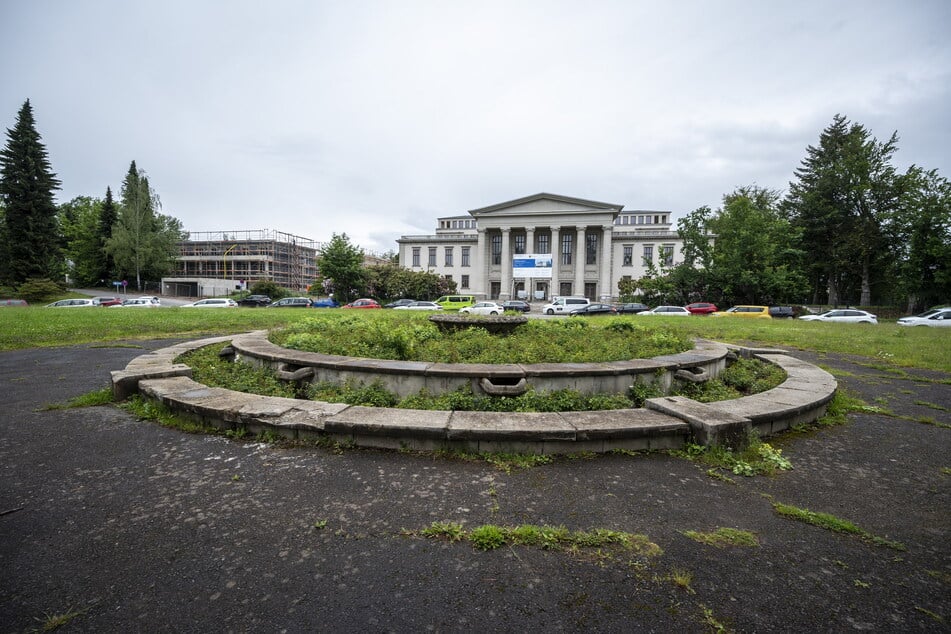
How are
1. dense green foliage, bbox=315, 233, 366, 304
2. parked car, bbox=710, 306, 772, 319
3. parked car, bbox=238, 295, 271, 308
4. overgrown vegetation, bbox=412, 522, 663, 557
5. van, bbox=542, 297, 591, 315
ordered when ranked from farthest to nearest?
dense green foliage, bbox=315, 233, 366, 304, parked car, bbox=238, 295, 271, 308, van, bbox=542, 297, 591, 315, parked car, bbox=710, 306, 772, 319, overgrown vegetation, bbox=412, 522, 663, 557

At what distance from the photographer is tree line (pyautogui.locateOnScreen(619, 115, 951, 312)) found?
33.9 m

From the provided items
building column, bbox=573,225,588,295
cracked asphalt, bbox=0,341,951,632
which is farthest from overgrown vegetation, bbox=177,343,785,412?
building column, bbox=573,225,588,295

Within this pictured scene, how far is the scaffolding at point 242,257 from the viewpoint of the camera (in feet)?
251

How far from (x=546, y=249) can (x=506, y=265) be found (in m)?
6.89

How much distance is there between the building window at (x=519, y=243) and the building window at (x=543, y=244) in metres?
2.45

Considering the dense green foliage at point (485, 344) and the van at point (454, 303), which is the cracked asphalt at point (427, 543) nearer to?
the dense green foliage at point (485, 344)

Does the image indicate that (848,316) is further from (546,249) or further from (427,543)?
(427,543)

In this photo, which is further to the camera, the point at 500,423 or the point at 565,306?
the point at 565,306

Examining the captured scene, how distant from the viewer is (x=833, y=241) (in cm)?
4297

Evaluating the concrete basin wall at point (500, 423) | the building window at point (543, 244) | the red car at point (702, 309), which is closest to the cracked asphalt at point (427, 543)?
the concrete basin wall at point (500, 423)

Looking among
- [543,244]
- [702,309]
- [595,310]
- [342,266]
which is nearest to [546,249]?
[543,244]

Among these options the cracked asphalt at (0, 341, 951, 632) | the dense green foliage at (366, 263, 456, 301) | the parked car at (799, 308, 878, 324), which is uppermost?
the dense green foliage at (366, 263, 456, 301)

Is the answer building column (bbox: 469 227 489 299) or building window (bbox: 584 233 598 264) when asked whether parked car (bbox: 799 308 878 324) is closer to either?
building window (bbox: 584 233 598 264)

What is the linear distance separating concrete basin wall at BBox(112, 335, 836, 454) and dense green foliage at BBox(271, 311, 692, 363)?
1.91 meters
